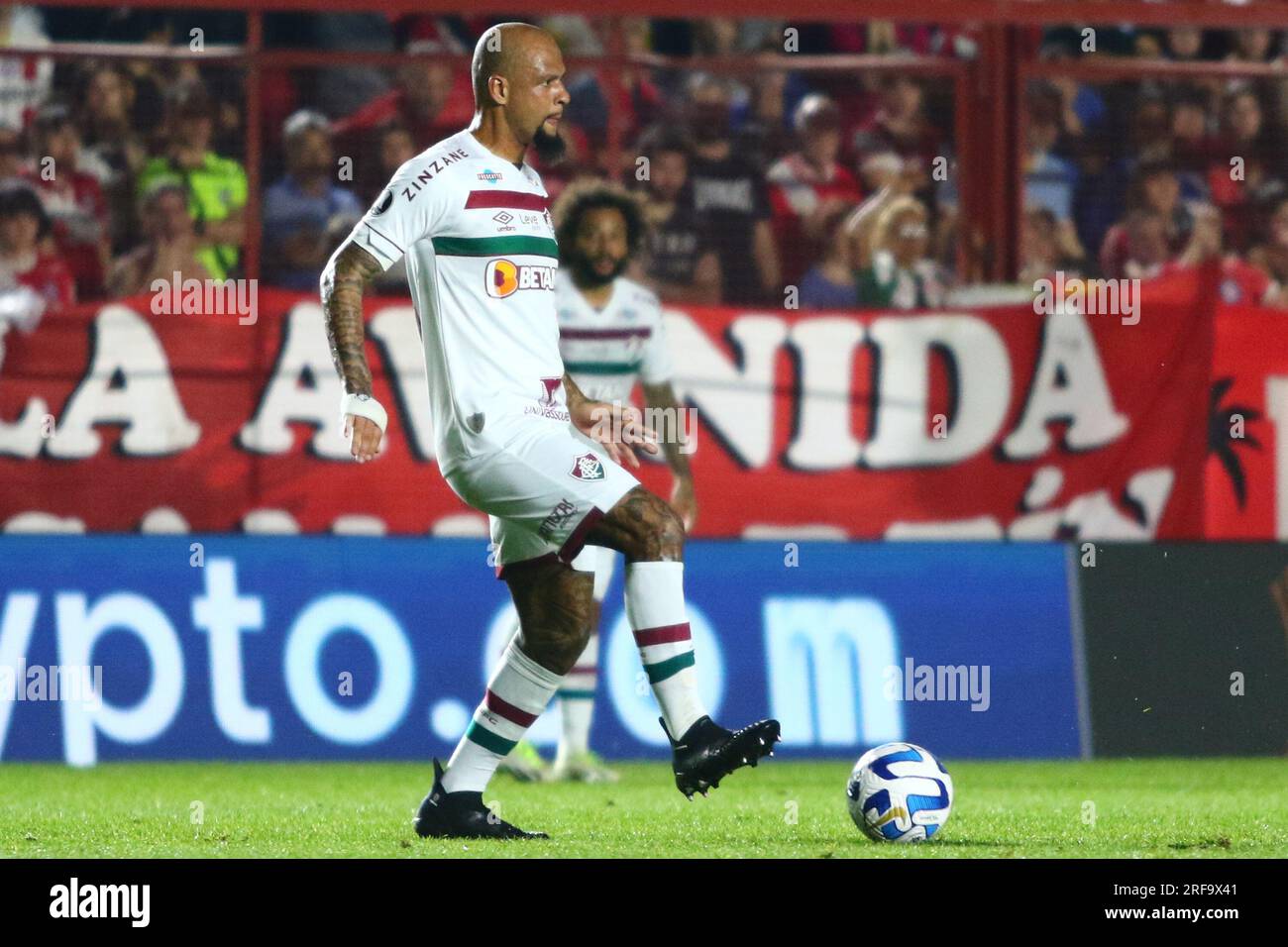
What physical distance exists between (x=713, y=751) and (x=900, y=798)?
785 mm

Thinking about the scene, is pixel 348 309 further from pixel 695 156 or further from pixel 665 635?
pixel 695 156

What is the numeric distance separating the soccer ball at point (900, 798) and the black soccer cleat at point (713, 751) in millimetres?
639

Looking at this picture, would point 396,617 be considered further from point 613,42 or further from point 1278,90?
point 1278,90

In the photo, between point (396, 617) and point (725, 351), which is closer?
point (396, 617)

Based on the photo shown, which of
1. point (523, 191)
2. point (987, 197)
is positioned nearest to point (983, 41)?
point (987, 197)

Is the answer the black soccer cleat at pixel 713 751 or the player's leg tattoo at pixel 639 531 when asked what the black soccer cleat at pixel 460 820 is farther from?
the player's leg tattoo at pixel 639 531

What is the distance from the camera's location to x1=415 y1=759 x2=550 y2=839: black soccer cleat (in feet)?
20.7

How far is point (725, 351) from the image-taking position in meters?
10.9

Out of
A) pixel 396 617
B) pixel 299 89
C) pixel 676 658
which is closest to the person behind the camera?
pixel 676 658

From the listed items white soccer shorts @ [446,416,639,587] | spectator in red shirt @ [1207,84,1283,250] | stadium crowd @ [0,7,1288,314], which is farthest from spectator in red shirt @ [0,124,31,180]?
spectator in red shirt @ [1207,84,1283,250]

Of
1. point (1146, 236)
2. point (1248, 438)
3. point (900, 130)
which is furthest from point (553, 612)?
point (1146, 236)

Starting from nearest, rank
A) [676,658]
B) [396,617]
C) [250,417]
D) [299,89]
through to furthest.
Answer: [676,658] → [396,617] → [250,417] → [299,89]

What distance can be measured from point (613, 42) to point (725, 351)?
1.82 m

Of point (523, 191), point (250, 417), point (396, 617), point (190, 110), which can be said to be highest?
point (190, 110)
